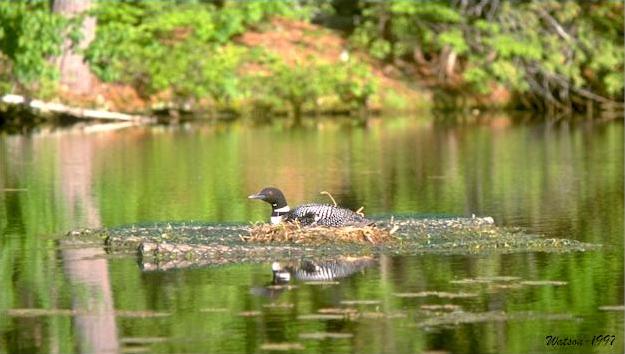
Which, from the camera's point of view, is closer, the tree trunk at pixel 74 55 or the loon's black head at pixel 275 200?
the loon's black head at pixel 275 200

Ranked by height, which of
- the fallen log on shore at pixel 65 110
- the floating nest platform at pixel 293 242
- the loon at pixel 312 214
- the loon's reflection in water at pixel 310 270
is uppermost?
the fallen log on shore at pixel 65 110

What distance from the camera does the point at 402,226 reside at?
15.6 m

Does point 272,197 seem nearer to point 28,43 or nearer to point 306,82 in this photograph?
point 28,43

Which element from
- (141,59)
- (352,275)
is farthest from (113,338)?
(141,59)

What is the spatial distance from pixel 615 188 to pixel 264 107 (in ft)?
70.0

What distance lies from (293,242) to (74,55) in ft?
77.1

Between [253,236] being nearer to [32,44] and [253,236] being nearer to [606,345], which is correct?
[606,345]

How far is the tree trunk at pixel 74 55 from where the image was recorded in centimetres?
3659

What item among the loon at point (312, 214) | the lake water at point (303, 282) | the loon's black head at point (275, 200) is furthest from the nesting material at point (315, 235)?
the lake water at point (303, 282)

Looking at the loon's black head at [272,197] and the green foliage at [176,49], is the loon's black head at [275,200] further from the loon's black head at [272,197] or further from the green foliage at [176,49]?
the green foliage at [176,49]

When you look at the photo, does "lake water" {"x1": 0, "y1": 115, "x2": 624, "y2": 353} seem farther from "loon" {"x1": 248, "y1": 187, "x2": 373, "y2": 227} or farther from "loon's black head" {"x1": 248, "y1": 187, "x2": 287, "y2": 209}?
"loon's black head" {"x1": 248, "y1": 187, "x2": 287, "y2": 209}

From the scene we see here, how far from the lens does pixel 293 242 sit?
14.2m

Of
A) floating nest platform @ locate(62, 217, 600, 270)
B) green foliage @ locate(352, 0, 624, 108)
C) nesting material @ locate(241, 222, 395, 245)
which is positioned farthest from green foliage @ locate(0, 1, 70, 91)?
nesting material @ locate(241, 222, 395, 245)

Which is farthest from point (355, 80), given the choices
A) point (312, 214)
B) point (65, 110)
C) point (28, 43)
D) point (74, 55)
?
point (312, 214)
